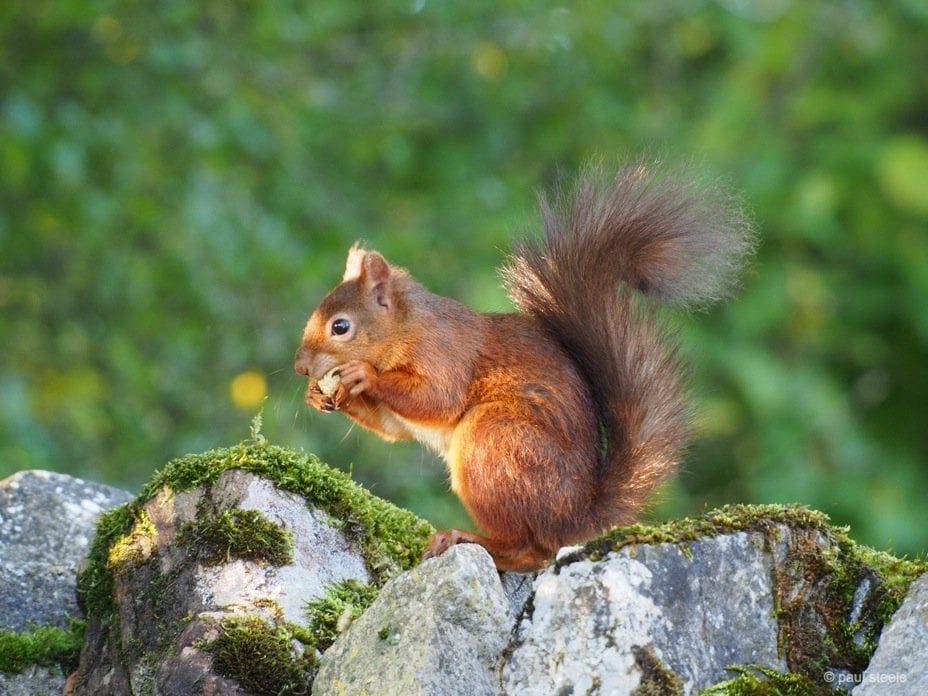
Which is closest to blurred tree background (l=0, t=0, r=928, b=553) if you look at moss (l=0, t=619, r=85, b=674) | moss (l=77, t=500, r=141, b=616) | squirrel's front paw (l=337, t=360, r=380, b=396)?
squirrel's front paw (l=337, t=360, r=380, b=396)

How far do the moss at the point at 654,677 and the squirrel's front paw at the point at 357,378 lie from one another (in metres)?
1.05

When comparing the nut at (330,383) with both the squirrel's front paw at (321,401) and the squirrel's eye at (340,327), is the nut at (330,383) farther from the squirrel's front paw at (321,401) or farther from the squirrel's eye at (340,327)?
the squirrel's eye at (340,327)

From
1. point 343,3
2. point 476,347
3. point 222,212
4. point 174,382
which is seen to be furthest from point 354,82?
point 476,347

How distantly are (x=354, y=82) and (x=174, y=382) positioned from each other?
1.63m

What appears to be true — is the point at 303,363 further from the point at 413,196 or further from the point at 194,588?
the point at 413,196

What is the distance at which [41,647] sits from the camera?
2488 mm

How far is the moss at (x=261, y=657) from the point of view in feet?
7.04

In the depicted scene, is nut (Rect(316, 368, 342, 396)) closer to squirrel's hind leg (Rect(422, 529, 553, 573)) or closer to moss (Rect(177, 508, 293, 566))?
squirrel's hind leg (Rect(422, 529, 553, 573))

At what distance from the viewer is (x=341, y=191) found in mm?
6078

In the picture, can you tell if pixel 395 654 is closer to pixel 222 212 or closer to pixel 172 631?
pixel 172 631

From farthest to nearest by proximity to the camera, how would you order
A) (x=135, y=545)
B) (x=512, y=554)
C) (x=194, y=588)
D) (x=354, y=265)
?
(x=354, y=265), (x=512, y=554), (x=135, y=545), (x=194, y=588)

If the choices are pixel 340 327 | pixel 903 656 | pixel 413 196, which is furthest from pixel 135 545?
pixel 413 196

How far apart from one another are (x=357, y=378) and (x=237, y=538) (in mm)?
625

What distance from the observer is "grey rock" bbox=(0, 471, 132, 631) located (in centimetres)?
269
